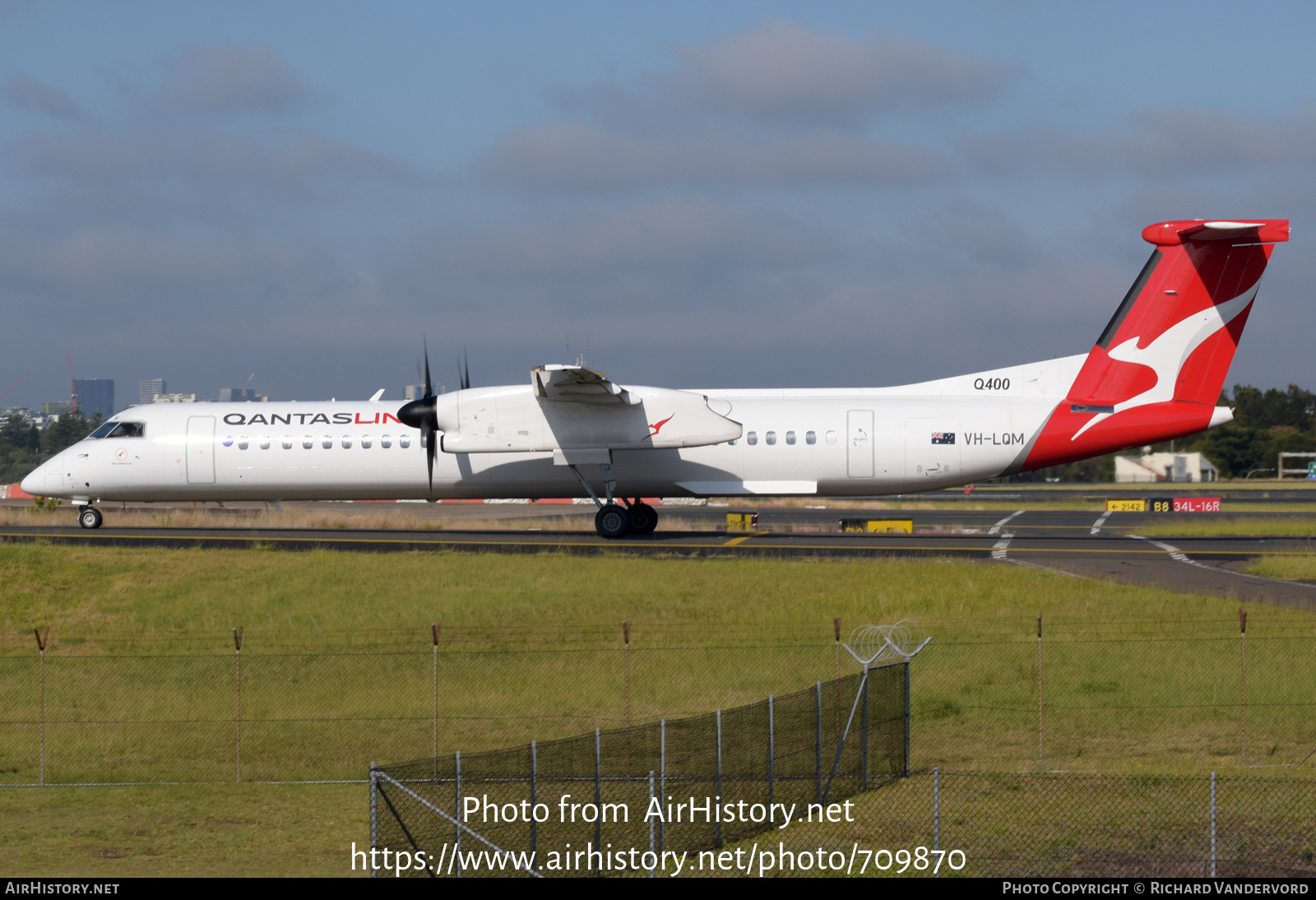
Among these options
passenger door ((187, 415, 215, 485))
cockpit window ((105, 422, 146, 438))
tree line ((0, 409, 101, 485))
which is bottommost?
passenger door ((187, 415, 215, 485))

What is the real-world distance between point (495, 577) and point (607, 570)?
2.50 m

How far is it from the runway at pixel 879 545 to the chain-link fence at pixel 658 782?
11667 mm

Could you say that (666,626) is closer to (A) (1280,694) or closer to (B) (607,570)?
(B) (607,570)

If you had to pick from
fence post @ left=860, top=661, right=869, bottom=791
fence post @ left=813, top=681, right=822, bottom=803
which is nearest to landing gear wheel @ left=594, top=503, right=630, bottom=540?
fence post @ left=860, top=661, right=869, bottom=791

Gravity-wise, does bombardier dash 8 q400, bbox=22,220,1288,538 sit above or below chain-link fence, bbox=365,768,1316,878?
above

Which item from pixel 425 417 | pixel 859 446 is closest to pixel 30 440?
pixel 425 417

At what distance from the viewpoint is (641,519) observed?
32750 mm

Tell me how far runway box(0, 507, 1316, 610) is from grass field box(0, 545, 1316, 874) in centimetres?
249

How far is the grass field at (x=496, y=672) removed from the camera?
14.2m

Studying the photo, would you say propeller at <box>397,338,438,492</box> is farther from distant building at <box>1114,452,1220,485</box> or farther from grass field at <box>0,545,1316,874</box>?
distant building at <box>1114,452,1220,485</box>

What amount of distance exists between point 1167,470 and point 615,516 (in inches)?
3428

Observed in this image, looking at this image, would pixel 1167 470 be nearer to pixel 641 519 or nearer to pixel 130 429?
pixel 641 519

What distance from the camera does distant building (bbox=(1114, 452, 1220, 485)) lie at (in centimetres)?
10388
